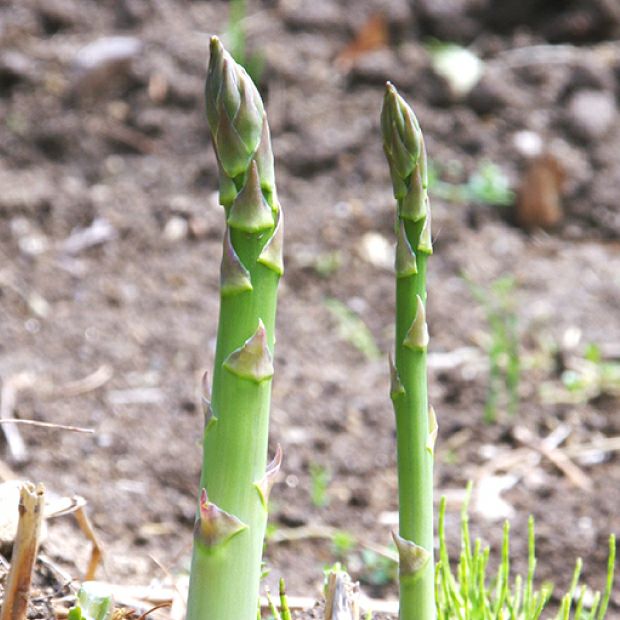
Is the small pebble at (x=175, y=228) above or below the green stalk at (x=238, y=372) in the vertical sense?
above

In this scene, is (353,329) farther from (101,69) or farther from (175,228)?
(101,69)

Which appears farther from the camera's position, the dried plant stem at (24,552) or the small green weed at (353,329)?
the small green weed at (353,329)

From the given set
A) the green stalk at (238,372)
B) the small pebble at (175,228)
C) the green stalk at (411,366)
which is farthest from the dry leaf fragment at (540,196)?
the green stalk at (238,372)

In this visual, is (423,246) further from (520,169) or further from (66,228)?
(520,169)

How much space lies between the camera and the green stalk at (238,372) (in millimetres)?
1126

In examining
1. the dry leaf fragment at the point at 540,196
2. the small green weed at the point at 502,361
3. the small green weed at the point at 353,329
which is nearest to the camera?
the small green weed at the point at 502,361

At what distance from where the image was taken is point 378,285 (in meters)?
3.75

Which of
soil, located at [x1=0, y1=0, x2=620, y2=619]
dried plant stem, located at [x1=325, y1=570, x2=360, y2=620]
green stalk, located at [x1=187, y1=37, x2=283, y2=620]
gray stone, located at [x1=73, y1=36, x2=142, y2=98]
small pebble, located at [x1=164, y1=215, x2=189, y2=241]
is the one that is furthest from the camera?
gray stone, located at [x1=73, y1=36, x2=142, y2=98]

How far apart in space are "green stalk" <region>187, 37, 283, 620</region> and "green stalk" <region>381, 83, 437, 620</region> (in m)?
0.16

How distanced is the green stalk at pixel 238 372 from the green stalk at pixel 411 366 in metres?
0.16

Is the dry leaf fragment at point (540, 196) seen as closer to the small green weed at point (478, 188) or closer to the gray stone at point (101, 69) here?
the small green weed at point (478, 188)

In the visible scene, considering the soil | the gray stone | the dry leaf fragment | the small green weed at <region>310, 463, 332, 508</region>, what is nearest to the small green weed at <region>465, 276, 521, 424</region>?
the soil

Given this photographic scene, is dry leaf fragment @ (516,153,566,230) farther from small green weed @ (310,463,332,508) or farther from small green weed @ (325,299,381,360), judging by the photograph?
small green weed @ (310,463,332,508)

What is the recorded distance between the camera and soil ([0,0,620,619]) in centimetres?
266
